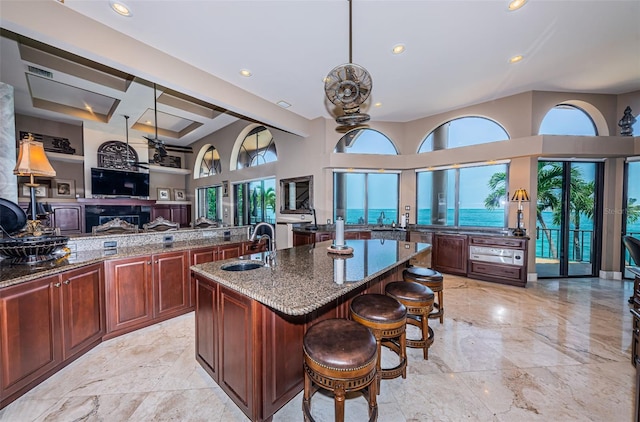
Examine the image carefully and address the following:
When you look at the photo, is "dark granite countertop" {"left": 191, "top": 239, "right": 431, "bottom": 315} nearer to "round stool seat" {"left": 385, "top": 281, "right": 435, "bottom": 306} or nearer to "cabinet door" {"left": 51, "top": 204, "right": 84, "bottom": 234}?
"round stool seat" {"left": 385, "top": 281, "right": 435, "bottom": 306}

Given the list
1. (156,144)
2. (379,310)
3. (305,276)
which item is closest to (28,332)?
(305,276)

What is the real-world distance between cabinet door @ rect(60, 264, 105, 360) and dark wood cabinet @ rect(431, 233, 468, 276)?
17.6 feet

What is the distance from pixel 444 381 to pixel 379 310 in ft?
3.08

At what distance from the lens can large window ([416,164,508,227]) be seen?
485 centimetres

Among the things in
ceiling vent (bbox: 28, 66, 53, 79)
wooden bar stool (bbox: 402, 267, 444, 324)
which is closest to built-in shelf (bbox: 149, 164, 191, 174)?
ceiling vent (bbox: 28, 66, 53, 79)

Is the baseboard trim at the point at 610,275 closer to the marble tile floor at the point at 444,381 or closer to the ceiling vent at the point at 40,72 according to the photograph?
the marble tile floor at the point at 444,381

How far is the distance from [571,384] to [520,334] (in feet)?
2.50

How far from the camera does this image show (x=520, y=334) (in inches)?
104

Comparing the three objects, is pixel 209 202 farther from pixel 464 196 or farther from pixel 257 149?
pixel 464 196

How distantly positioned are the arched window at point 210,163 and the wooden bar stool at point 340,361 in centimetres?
805

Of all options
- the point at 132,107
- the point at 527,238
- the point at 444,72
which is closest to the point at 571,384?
the point at 527,238

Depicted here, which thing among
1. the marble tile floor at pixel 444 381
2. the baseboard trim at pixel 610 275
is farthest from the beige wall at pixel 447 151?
the marble tile floor at pixel 444 381

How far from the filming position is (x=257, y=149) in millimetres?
7082

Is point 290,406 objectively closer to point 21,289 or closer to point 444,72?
point 21,289
